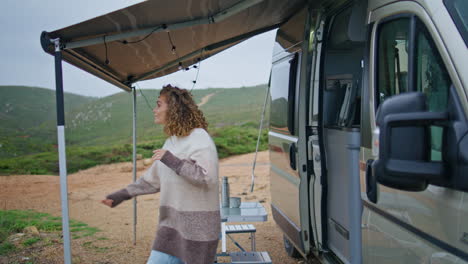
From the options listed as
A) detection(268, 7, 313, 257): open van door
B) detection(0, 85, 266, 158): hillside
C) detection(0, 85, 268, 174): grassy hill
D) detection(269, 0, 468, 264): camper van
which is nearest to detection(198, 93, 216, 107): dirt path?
detection(0, 85, 266, 158): hillside

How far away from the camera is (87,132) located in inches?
1208

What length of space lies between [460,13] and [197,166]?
1785mm

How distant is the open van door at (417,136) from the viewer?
1.66m

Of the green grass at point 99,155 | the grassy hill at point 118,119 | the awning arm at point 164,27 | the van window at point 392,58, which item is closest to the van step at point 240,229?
the awning arm at point 164,27

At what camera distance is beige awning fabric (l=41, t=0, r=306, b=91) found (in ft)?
11.2

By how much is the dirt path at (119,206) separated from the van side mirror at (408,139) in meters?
4.33

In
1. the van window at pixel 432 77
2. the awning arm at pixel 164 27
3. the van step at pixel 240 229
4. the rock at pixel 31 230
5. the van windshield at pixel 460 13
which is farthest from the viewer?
the rock at pixel 31 230

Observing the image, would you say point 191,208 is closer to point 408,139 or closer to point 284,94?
point 408,139

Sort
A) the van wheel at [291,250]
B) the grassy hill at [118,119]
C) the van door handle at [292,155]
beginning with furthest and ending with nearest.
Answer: the grassy hill at [118,119] < the van wheel at [291,250] < the van door handle at [292,155]

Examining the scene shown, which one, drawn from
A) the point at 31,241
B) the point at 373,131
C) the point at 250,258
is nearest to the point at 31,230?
the point at 31,241

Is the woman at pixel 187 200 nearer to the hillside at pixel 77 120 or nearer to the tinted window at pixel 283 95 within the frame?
the tinted window at pixel 283 95

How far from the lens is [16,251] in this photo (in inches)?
273

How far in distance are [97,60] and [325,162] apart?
2.40m

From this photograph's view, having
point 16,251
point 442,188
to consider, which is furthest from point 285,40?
point 16,251
